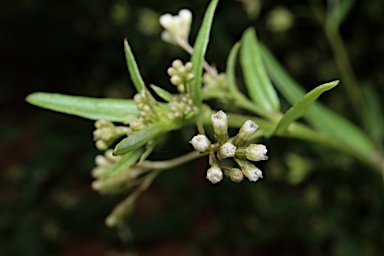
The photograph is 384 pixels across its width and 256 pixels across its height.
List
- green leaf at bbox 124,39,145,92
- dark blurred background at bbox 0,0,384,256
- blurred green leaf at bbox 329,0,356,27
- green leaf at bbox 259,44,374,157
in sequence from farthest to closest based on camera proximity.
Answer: dark blurred background at bbox 0,0,384,256 → blurred green leaf at bbox 329,0,356,27 → green leaf at bbox 259,44,374,157 → green leaf at bbox 124,39,145,92

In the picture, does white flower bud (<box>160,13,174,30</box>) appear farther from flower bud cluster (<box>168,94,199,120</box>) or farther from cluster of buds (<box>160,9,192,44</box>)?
flower bud cluster (<box>168,94,199,120</box>)

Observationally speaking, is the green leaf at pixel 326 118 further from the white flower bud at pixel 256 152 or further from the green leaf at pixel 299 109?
the white flower bud at pixel 256 152

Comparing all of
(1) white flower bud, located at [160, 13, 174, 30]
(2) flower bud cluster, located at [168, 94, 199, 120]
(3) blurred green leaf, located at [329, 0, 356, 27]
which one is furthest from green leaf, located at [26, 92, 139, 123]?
(3) blurred green leaf, located at [329, 0, 356, 27]

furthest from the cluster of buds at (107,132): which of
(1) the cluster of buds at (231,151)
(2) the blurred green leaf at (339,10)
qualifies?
(2) the blurred green leaf at (339,10)

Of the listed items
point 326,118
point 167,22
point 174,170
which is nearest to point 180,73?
point 167,22

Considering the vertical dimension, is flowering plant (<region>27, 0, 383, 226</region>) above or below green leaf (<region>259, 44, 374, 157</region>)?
above

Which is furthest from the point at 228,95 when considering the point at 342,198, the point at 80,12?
the point at 80,12

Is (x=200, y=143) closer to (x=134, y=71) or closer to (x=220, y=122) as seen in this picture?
(x=220, y=122)

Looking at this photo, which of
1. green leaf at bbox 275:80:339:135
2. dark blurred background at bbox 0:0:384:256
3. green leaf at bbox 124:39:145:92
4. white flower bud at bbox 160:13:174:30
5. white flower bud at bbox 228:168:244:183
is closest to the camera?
white flower bud at bbox 228:168:244:183
